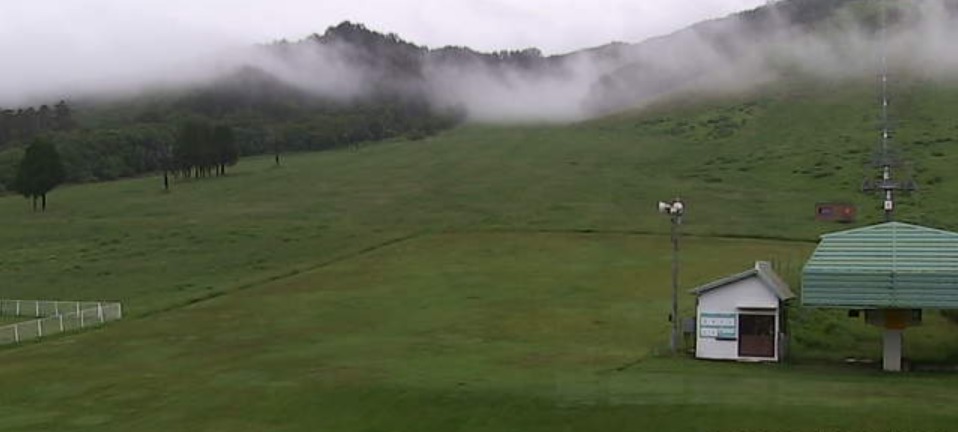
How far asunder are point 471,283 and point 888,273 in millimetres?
27332

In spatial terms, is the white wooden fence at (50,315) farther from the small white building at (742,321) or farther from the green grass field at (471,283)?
the small white building at (742,321)

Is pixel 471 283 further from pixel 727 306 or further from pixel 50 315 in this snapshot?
pixel 727 306

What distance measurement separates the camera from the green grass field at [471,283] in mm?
30516

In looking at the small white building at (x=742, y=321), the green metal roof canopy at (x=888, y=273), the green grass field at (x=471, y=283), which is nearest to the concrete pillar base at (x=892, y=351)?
the green metal roof canopy at (x=888, y=273)

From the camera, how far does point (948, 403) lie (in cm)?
2830

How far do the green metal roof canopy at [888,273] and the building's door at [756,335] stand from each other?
289 centimetres

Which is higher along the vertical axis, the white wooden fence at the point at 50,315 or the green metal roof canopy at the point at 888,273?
the green metal roof canopy at the point at 888,273

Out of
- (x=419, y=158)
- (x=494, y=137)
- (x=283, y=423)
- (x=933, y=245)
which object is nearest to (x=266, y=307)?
(x=283, y=423)

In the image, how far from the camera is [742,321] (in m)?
38.7

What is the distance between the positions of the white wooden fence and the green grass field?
1.75 metres

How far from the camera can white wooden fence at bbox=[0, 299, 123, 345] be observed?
5138 cm

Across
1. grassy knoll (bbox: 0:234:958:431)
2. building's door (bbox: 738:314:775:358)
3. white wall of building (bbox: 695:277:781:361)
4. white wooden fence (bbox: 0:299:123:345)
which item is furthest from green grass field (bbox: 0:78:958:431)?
white wooden fence (bbox: 0:299:123:345)

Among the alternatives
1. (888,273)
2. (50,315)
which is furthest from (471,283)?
(888,273)

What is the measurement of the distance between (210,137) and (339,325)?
9575 centimetres
